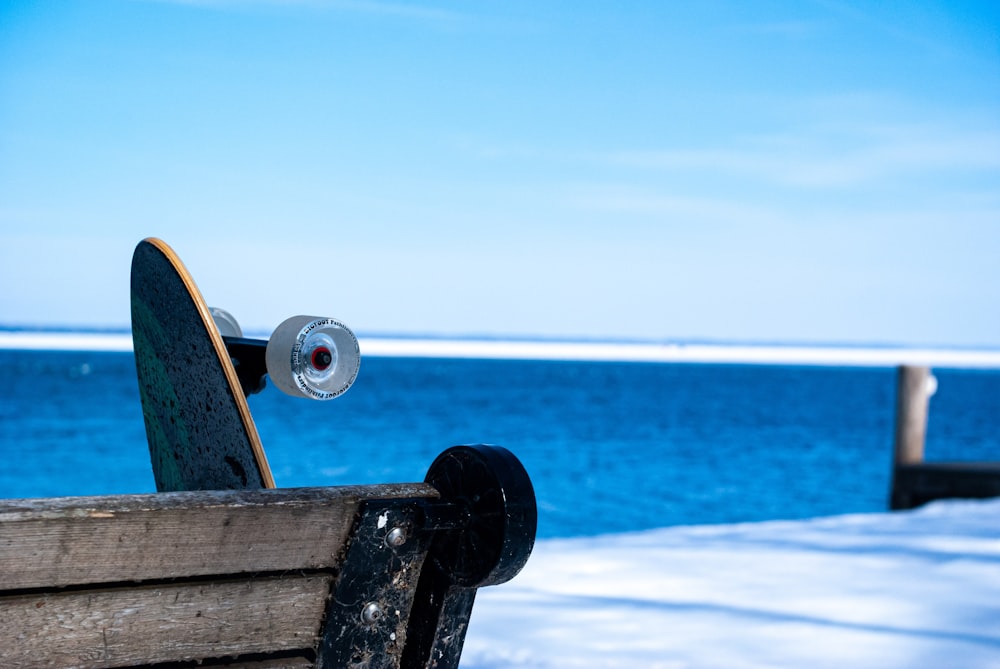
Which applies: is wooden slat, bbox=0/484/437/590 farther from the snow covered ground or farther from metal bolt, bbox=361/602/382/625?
the snow covered ground

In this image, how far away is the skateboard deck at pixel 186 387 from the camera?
1.28 metres

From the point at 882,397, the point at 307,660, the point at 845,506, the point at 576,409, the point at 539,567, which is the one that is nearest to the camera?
the point at 307,660

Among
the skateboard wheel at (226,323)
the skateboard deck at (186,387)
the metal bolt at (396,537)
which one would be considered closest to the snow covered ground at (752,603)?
the skateboard wheel at (226,323)

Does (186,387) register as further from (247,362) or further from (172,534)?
(172,534)

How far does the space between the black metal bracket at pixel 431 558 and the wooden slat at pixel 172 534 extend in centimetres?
3

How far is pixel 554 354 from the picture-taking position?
311 centimetres

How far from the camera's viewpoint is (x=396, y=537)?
0.96 metres

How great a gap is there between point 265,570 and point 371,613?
0.12 metres

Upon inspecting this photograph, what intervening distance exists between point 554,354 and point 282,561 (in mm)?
2222

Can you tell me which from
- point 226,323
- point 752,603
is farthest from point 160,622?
point 752,603

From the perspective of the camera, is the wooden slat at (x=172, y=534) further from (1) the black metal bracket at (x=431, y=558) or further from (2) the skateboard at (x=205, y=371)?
(2) the skateboard at (x=205, y=371)

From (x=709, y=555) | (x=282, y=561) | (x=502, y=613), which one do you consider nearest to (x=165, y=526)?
(x=282, y=561)

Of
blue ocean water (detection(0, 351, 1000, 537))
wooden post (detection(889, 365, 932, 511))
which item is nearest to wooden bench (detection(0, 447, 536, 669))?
wooden post (detection(889, 365, 932, 511))

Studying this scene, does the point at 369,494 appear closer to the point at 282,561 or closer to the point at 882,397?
the point at 282,561
